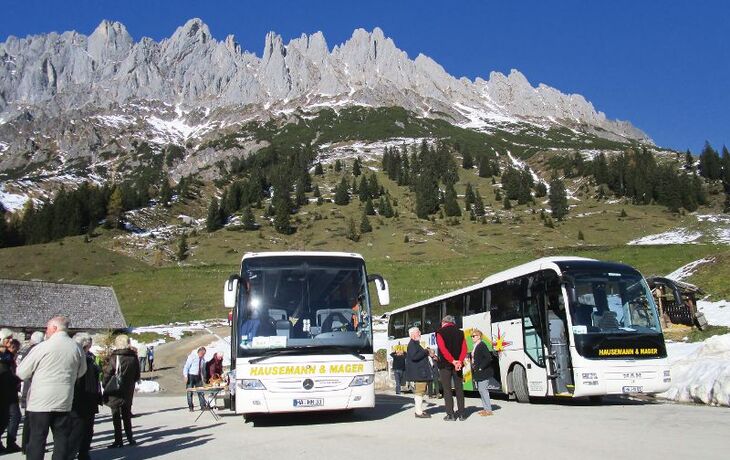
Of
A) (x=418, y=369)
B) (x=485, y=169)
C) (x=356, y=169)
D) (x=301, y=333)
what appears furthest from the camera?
(x=485, y=169)

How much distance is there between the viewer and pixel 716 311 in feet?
101

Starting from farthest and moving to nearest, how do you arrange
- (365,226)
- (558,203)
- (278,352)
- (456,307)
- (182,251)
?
1. (558,203)
2. (365,226)
3. (182,251)
4. (456,307)
5. (278,352)

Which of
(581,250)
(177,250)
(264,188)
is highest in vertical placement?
(264,188)

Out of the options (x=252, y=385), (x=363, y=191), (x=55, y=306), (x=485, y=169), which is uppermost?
(x=485, y=169)

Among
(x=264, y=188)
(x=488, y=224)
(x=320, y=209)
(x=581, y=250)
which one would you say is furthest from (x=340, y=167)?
(x=581, y=250)

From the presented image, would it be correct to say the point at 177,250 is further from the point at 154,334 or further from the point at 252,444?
the point at 252,444

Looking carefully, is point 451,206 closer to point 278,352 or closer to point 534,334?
point 534,334

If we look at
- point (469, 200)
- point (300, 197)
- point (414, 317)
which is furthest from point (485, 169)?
point (414, 317)

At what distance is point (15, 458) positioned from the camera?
9.84 meters

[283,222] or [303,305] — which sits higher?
[283,222]

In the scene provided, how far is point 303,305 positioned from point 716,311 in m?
27.0

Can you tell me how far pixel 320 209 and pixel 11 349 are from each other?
13796 cm

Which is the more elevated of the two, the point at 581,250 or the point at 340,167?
the point at 340,167

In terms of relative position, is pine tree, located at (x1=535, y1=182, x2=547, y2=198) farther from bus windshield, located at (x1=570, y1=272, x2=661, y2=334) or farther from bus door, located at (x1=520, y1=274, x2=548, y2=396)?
bus windshield, located at (x1=570, y1=272, x2=661, y2=334)
